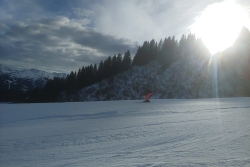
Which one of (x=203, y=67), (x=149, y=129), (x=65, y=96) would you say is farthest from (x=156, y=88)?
(x=149, y=129)

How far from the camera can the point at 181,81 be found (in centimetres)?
9006

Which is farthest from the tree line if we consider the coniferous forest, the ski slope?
the ski slope

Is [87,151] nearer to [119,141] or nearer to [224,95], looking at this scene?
[119,141]

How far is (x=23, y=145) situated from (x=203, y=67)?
308 feet

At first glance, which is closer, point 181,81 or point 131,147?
point 131,147

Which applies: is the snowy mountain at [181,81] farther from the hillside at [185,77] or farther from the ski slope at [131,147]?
the ski slope at [131,147]

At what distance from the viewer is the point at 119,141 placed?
7.74 m

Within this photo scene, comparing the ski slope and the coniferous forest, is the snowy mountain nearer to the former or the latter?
the coniferous forest

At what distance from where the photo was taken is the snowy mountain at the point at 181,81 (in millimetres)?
84375

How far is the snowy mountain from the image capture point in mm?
84375

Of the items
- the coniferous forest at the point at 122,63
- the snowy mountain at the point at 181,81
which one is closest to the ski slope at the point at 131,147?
the snowy mountain at the point at 181,81

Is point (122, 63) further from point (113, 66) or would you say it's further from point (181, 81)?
point (181, 81)

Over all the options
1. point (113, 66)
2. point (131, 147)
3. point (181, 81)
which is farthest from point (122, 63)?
point (131, 147)

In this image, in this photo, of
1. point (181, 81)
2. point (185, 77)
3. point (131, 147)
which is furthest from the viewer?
point (185, 77)
